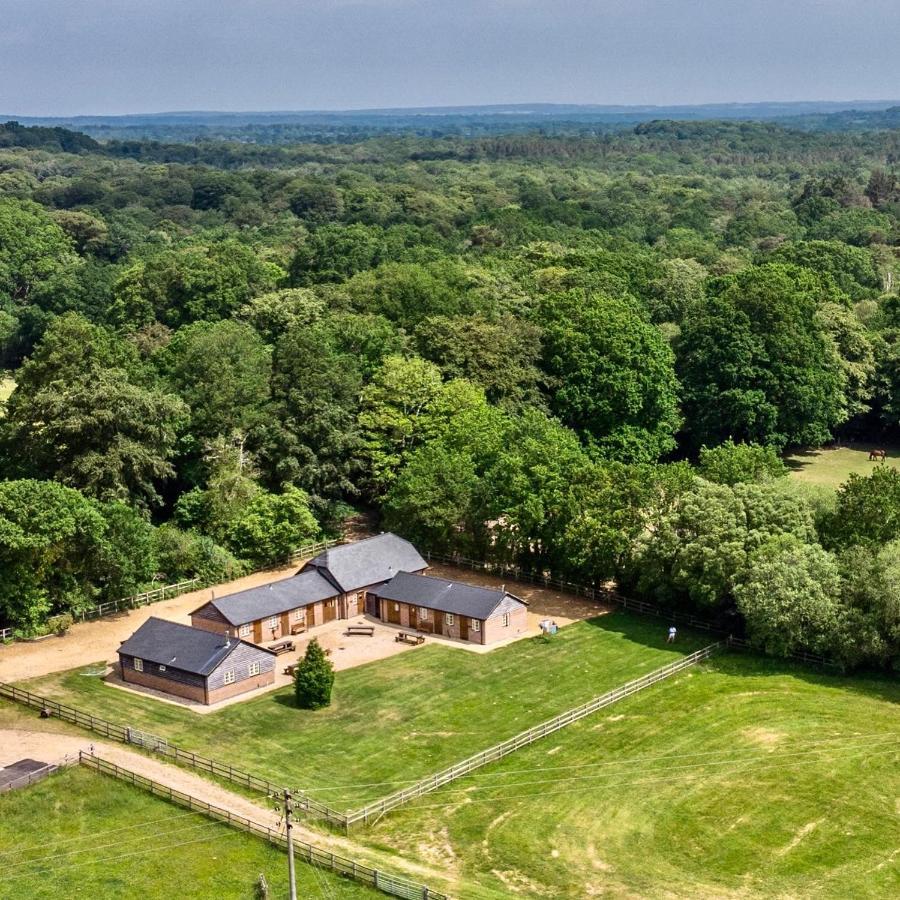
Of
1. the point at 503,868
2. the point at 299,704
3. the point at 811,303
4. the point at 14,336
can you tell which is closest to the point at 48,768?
the point at 299,704

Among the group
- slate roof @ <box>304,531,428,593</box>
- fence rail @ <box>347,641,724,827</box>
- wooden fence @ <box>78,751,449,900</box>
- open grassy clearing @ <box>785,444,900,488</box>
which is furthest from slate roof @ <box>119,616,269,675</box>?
open grassy clearing @ <box>785,444,900,488</box>

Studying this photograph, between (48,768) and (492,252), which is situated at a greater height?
(492,252)

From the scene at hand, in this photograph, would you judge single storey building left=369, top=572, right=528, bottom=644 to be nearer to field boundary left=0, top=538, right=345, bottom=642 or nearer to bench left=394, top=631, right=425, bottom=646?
bench left=394, top=631, right=425, bottom=646

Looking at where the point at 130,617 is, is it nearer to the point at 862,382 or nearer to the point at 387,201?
the point at 862,382

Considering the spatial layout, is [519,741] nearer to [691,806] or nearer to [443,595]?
[691,806]

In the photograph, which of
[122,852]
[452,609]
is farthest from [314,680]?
[122,852]

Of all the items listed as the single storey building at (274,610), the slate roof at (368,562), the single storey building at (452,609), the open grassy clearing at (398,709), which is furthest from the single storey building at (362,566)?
the open grassy clearing at (398,709)
